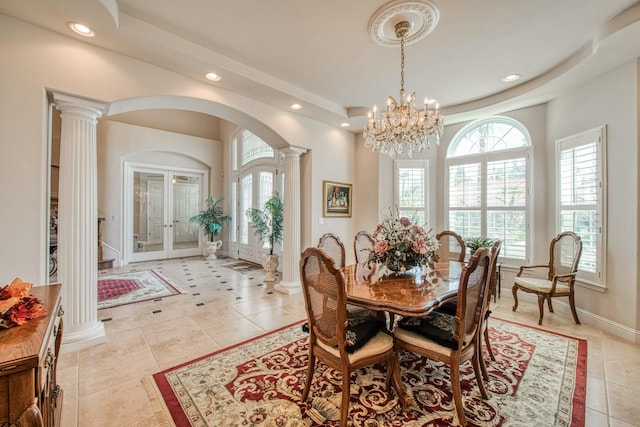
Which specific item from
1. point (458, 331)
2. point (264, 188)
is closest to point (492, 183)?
point (458, 331)

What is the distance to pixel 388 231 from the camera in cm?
246

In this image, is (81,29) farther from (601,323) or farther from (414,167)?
(601,323)

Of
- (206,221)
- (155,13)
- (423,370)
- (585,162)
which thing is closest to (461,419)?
(423,370)

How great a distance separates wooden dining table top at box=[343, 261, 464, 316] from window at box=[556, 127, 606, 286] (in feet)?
6.52

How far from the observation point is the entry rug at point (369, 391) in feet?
5.88

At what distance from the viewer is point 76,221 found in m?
2.64

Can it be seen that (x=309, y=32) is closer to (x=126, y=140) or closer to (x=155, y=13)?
(x=155, y=13)

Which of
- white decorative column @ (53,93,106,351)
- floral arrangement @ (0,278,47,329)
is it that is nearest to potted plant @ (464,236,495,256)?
floral arrangement @ (0,278,47,329)

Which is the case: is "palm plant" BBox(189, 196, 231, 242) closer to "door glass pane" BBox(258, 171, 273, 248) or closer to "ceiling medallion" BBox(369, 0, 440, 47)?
"door glass pane" BBox(258, 171, 273, 248)

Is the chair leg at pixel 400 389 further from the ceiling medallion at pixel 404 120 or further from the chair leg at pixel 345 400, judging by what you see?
the ceiling medallion at pixel 404 120

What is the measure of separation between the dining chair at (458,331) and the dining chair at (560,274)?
2.08 m

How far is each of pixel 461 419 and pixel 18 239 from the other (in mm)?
3730

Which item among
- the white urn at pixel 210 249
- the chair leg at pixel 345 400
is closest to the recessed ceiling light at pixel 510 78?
the chair leg at pixel 345 400

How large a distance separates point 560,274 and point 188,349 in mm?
4739
